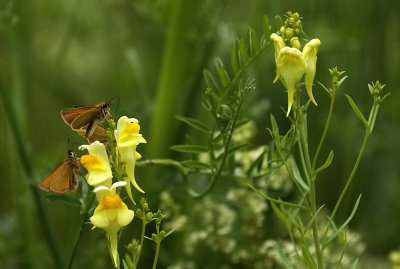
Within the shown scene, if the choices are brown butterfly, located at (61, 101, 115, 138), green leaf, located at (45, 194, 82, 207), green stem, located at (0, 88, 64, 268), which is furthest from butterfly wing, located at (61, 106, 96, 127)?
green stem, located at (0, 88, 64, 268)

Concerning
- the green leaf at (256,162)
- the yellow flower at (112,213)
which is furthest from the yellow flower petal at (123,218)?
the green leaf at (256,162)

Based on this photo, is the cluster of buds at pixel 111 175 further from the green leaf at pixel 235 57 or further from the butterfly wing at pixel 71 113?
the green leaf at pixel 235 57

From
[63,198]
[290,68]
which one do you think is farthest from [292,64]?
[63,198]

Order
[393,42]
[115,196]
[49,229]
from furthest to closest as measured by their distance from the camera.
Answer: [393,42], [49,229], [115,196]

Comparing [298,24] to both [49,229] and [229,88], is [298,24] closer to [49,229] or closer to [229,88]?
[229,88]

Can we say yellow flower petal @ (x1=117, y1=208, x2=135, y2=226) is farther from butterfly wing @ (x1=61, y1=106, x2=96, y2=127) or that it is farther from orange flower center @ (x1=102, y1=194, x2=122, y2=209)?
butterfly wing @ (x1=61, y1=106, x2=96, y2=127)

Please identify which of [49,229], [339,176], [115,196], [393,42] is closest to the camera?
[115,196]

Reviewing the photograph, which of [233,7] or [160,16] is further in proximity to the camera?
[233,7]

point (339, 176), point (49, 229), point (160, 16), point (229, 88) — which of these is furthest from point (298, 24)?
point (339, 176)
